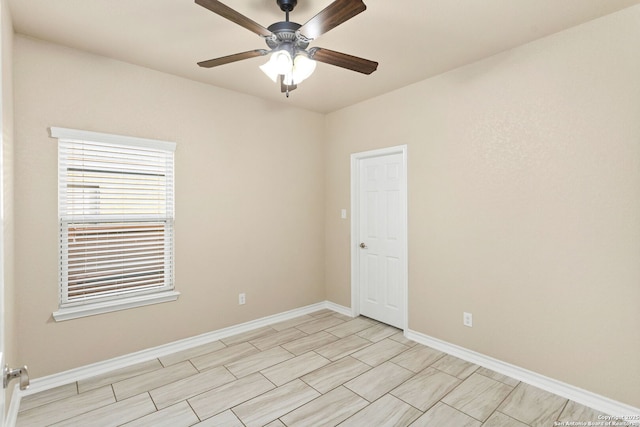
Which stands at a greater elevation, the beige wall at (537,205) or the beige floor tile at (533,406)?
the beige wall at (537,205)

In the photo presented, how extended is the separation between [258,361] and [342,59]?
8.52 ft

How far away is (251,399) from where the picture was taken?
2541mm

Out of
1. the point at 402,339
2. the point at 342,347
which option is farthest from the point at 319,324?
the point at 402,339

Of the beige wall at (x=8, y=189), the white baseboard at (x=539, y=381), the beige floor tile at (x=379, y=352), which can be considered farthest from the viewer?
the beige floor tile at (x=379, y=352)

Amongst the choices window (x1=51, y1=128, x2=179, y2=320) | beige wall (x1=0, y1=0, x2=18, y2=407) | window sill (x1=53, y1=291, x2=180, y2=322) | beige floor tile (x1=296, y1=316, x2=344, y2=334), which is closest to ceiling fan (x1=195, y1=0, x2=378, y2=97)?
beige wall (x1=0, y1=0, x2=18, y2=407)

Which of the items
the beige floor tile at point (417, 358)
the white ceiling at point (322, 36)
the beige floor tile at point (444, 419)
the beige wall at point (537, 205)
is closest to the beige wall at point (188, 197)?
the white ceiling at point (322, 36)

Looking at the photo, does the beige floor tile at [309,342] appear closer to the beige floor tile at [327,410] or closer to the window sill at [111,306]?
the beige floor tile at [327,410]

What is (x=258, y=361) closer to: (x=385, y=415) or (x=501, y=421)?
(x=385, y=415)

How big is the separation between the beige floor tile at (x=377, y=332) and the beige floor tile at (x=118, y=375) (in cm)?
202

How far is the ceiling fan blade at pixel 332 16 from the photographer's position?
5.37ft

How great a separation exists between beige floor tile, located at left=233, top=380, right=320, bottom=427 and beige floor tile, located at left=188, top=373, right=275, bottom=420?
0.24 feet

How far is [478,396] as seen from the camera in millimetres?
2561

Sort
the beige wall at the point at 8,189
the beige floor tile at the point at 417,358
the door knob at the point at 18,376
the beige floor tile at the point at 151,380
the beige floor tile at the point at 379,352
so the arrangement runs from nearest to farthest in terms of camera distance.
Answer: the door knob at the point at 18,376
the beige wall at the point at 8,189
the beige floor tile at the point at 151,380
the beige floor tile at the point at 417,358
the beige floor tile at the point at 379,352

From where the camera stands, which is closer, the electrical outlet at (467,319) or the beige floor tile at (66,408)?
the beige floor tile at (66,408)
